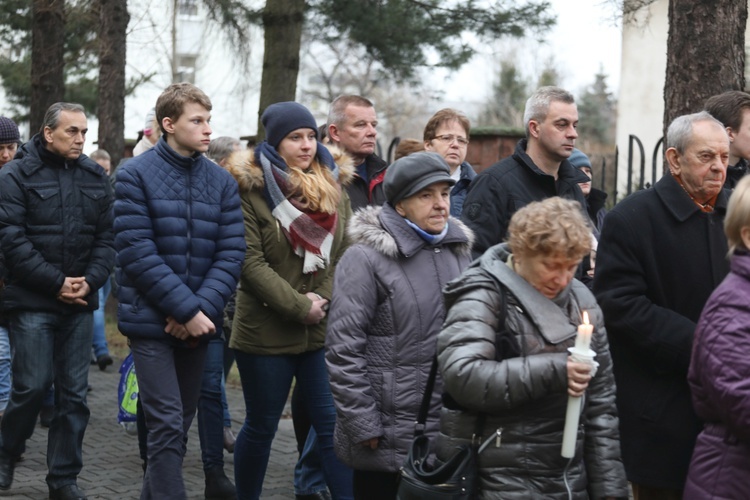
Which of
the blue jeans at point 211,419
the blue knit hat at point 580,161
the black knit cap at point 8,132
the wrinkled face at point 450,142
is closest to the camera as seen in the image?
the blue jeans at point 211,419

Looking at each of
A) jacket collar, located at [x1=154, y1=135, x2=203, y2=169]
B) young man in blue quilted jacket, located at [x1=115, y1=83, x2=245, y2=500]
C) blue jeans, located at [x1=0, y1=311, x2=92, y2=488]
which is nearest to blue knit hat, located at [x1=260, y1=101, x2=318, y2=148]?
young man in blue quilted jacket, located at [x1=115, y1=83, x2=245, y2=500]

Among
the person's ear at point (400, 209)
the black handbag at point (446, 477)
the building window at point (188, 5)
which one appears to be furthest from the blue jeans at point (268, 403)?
the building window at point (188, 5)

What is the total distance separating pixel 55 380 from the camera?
6809 millimetres

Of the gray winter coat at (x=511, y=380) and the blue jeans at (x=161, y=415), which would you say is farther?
the blue jeans at (x=161, y=415)

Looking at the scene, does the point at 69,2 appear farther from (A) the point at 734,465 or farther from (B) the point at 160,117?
(A) the point at 734,465

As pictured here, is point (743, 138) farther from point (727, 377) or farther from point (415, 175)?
point (727, 377)

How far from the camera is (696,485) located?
3.86 m

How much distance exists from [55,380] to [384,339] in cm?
285

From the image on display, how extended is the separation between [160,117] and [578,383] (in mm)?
3003

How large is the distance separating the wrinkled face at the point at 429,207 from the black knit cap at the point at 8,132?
13.7 feet

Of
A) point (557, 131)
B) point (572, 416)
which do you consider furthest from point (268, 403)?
point (572, 416)

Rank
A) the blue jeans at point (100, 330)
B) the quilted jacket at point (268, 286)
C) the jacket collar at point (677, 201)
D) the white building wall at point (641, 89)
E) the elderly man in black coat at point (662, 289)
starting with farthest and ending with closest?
the white building wall at point (641, 89) < the blue jeans at point (100, 330) < the quilted jacket at point (268, 286) < the jacket collar at point (677, 201) < the elderly man in black coat at point (662, 289)

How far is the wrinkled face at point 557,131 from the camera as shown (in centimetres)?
569

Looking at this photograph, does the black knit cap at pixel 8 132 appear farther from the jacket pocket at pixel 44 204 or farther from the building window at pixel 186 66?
the building window at pixel 186 66
